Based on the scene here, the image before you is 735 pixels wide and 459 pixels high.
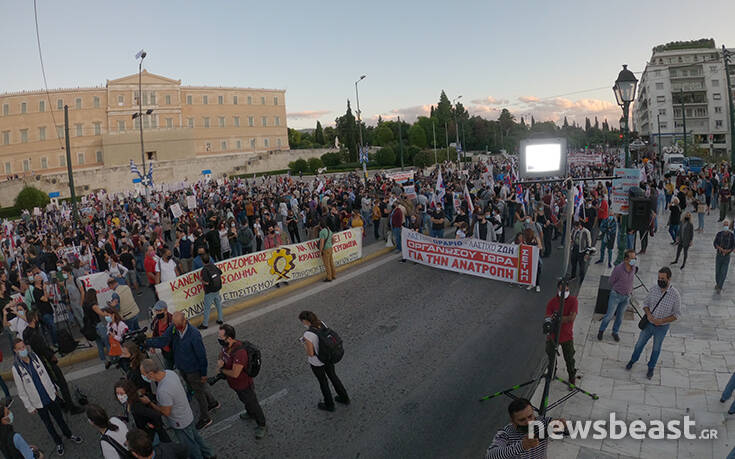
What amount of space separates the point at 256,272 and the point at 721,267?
458 inches

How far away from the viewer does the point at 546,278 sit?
1341 centimetres

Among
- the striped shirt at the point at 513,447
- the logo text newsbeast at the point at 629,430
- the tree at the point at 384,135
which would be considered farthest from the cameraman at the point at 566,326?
the tree at the point at 384,135

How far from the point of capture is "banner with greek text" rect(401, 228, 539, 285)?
41.1 ft

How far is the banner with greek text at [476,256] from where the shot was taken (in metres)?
12.5

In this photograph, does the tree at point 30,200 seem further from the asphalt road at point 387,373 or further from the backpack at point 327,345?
the backpack at point 327,345

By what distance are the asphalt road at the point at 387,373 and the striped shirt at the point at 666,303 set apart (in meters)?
2.14

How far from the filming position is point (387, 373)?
814cm

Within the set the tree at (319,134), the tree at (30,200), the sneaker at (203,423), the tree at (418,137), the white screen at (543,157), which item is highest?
the tree at (319,134)

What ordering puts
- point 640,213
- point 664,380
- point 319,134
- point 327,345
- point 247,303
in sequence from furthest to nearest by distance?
point 319,134, point 247,303, point 640,213, point 664,380, point 327,345

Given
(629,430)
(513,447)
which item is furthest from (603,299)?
(513,447)

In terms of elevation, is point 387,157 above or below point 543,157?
above

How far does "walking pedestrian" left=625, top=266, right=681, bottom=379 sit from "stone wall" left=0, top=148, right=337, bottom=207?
211ft

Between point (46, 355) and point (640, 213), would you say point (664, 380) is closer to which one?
point (640, 213)

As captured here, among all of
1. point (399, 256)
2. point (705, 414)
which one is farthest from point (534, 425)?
point (399, 256)
